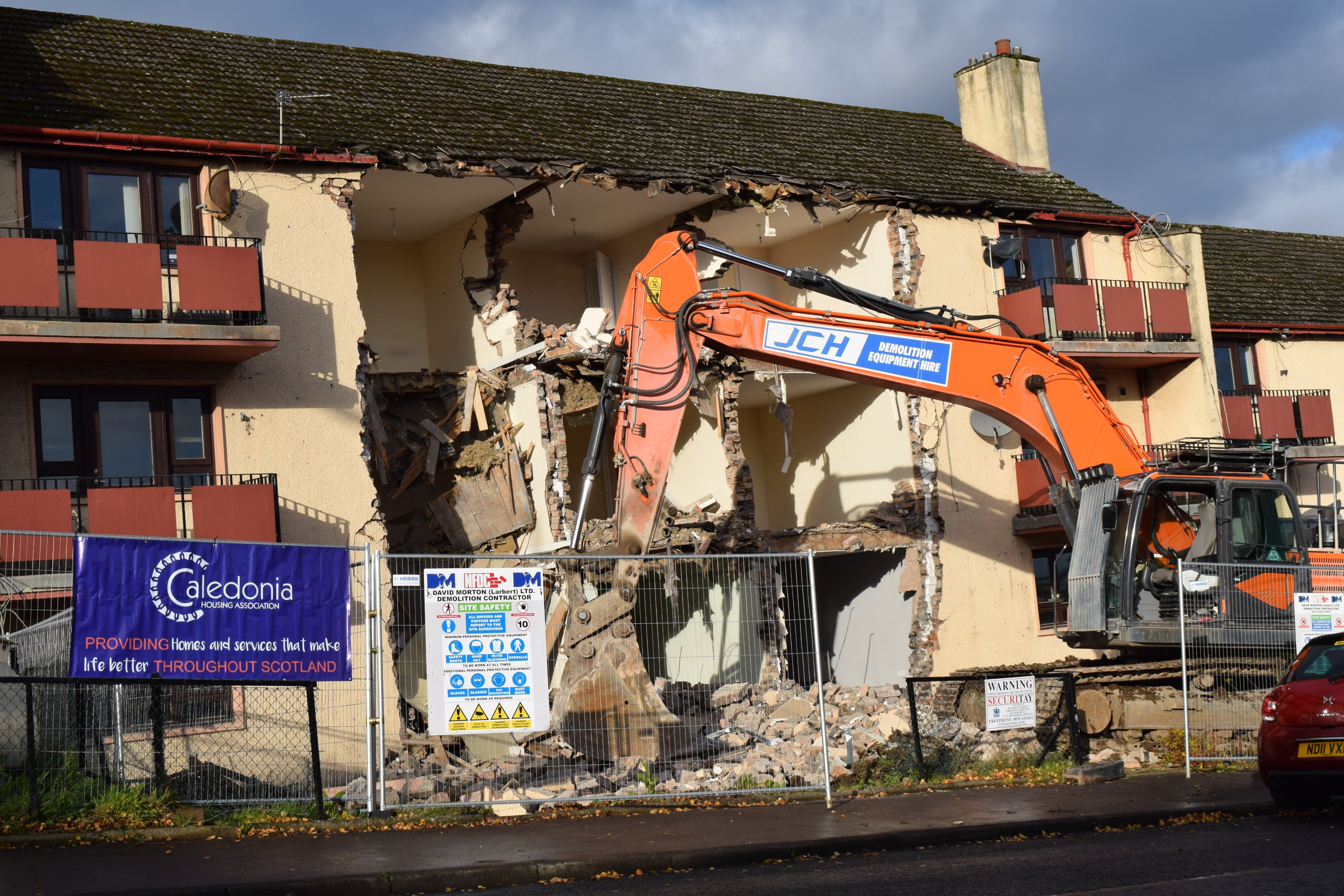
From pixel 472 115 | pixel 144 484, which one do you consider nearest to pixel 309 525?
pixel 144 484

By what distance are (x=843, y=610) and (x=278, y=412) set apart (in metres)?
11.2

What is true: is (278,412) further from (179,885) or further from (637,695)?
(179,885)

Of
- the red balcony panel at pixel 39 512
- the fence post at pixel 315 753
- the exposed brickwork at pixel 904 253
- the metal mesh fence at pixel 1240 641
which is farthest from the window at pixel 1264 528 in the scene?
the red balcony panel at pixel 39 512

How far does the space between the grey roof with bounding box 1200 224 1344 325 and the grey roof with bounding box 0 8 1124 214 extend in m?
3.94

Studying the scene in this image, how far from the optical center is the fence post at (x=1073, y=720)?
1412 centimetres

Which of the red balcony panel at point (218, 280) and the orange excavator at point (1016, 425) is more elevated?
the red balcony panel at point (218, 280)

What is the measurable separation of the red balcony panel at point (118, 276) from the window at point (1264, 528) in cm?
1269

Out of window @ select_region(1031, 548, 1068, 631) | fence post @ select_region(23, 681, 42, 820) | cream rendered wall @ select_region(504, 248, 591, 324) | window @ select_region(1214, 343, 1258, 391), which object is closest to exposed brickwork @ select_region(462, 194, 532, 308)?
cream rendered wall @ select_region(504, 248, 591, 324)

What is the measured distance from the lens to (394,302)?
23.0 m

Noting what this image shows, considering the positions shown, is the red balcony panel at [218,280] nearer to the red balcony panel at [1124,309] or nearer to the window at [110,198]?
the window at [110,198]

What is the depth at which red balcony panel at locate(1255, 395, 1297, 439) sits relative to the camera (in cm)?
2480

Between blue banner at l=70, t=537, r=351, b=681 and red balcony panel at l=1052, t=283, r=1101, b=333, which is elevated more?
red balcony panel at l=1052, t=283, r=1101, b=333

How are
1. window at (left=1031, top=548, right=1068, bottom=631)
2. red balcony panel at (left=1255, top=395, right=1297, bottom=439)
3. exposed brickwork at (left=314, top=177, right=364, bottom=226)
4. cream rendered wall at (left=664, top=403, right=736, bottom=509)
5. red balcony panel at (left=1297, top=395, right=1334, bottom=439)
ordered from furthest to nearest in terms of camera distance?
1. red balcony panel at (left=1297, top=395, right=1334, bottom=439)
2. red balcony panel at (left=1255, top=395, right=1297, bottom=439)
3. window at (left=1031, top=548, right=1068, bottom=631)
4. cream rendered wall at (left=664, top=403, right=736, bottom=509)
5. exposed brickwork at (left=314, top=177, right=364, bottom=226)

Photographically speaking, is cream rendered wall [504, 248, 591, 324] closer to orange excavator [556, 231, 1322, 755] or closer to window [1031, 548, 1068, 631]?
orange excavator [556, 231, 1322, 755]
